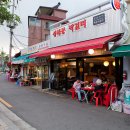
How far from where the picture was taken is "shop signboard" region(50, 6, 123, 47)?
12.7m

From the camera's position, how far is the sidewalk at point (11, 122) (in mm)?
8272

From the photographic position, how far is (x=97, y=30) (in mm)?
13992

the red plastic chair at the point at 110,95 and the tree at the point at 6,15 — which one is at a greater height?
the tree at the point at 6,15

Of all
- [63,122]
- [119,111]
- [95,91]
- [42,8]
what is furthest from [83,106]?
[42,8]

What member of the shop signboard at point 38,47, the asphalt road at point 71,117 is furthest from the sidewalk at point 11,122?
the shop signboard at point 38,47

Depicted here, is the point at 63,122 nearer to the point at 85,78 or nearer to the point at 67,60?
the point at 85,78

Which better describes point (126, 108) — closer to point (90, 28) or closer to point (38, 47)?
point (90, 28)

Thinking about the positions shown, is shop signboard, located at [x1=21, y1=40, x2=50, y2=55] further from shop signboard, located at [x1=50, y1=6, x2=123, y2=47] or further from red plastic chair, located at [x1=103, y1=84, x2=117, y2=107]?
red plastic chair, located at [x1=103, y1=84, x2=117, y2=107]

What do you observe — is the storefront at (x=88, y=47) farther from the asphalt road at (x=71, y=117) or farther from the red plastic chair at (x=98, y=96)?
the asphalt road at (x=71, y=117)

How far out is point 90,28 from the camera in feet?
48.1

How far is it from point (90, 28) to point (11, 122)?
7.82 metres

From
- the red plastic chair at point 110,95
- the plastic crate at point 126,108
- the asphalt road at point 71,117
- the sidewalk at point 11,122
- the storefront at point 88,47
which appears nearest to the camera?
the sidewalk at point 11,122

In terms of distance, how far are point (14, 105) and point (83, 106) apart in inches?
141

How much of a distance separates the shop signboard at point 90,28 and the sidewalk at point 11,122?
6.41 meters
